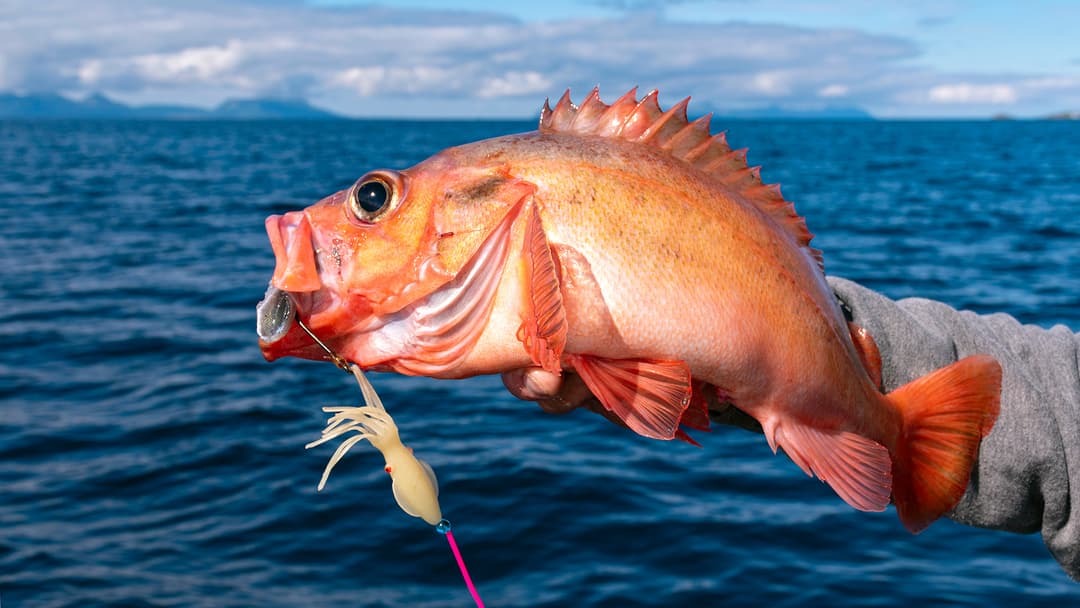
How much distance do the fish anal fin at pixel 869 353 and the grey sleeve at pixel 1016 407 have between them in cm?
20

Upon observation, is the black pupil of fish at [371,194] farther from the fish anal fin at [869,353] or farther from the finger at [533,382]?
the fish anal fin at [869,353]

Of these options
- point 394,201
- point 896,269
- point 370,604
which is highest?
point 394,201

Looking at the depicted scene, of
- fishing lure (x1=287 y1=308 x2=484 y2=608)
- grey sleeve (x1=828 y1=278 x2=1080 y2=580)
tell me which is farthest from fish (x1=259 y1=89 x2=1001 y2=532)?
grey sleeve (x1=828 y1=278 x2=1080 y2=580)

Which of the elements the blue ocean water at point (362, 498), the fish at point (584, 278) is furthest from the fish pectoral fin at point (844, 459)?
the blue ocean water at point (362, 498)

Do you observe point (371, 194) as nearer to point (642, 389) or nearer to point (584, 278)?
point (584, 278)

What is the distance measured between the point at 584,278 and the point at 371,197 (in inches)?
25.8

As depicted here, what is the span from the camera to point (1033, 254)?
20938mm

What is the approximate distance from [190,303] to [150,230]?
10501 mm

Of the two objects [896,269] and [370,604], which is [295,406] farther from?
[896,269]

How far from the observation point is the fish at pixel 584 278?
2.67m

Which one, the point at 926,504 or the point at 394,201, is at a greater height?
the point at 394,201

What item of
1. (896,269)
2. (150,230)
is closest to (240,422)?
(896,269)

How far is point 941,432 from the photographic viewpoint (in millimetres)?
3121

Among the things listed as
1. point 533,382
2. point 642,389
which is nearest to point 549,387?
point 533,382
